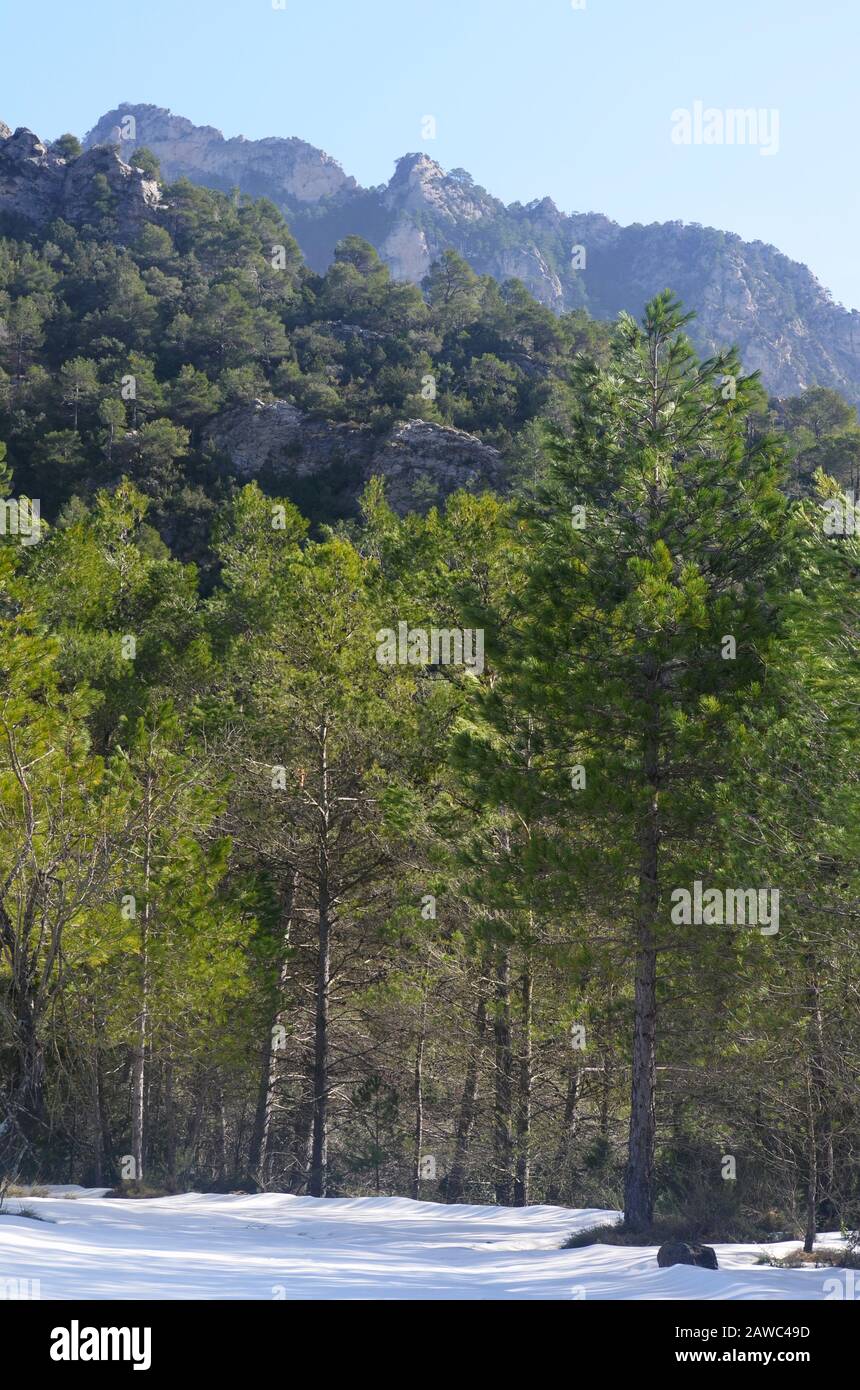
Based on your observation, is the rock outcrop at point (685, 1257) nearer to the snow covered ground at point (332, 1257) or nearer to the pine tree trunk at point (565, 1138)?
the snow covered ground at point (332, 1257)

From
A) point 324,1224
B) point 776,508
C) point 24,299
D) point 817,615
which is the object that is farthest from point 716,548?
point 24,299

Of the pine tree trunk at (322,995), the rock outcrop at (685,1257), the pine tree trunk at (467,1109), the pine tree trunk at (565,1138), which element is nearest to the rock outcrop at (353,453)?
the pine tree trunk at (322,995)

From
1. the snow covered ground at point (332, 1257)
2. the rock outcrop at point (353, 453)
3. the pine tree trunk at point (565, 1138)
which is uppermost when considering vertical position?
the rock outcrop at point (353, 453)

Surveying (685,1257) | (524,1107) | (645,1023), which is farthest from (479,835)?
(685,1257)

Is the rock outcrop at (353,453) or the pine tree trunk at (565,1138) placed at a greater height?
the rock outcrop at (353,453)

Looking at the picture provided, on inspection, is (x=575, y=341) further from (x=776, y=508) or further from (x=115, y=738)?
(x=776, y=508)

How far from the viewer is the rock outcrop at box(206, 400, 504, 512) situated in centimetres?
4747

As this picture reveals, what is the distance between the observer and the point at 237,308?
61281 mm

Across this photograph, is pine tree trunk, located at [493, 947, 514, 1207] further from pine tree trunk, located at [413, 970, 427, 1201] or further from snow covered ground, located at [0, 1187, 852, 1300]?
snow covered ground, located at [0, 1187, 852, 1300]

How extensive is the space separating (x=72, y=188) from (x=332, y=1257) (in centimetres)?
8995

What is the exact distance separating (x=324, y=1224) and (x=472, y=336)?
6035 cm

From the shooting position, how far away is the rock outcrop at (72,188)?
268 ft

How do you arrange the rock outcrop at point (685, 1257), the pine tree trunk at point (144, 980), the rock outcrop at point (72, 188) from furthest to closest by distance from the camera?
the rock outcrop at point (72, 188) → the pine tree trunk at point (144, 980) → the rock outcrop at point (685, 1257)

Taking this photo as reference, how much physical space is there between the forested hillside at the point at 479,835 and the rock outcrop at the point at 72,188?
61.7 m
